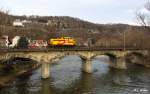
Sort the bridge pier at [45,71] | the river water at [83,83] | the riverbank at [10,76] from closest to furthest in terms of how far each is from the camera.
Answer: the river water at [83,83] → the riverbank at [10,76] → the bridge pier at [45,71]

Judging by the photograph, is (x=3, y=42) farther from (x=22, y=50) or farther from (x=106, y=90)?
(x=106, y=90)

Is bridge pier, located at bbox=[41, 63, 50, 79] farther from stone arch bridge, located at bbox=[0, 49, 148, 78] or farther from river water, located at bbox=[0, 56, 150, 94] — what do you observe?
river water, located at bbox=[0, 56, 150, 94]

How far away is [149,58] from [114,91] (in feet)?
136

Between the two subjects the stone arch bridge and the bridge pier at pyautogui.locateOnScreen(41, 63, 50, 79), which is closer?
the stone arch bridge

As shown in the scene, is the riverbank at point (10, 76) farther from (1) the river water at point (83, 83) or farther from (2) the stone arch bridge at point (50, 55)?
(2) the stone arch bridge at point (50, 55)

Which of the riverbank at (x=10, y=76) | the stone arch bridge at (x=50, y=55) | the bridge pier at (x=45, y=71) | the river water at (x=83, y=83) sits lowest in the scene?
the river water at (x=83, y=83)

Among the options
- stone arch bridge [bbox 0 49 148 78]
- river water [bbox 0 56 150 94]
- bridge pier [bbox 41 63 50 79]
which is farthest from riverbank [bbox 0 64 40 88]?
bridge pier [bbox 41 63 50 79]

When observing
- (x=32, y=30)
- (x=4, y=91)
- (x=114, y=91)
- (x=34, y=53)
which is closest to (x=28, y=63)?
(x=34, y=53)

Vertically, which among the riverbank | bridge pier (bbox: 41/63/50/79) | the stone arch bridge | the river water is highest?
the stone arch bridge

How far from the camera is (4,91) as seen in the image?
2034 inches

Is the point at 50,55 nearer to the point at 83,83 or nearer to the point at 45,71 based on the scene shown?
the point at 45,71

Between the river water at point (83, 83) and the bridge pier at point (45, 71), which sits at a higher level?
the bridge pier at point (45, 71)

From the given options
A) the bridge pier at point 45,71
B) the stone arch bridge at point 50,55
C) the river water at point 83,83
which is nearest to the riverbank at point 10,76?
the river water at point 83,83

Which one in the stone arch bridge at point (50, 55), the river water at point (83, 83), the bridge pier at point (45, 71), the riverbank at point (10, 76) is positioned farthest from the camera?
the bridge pier at point (45, 71)
